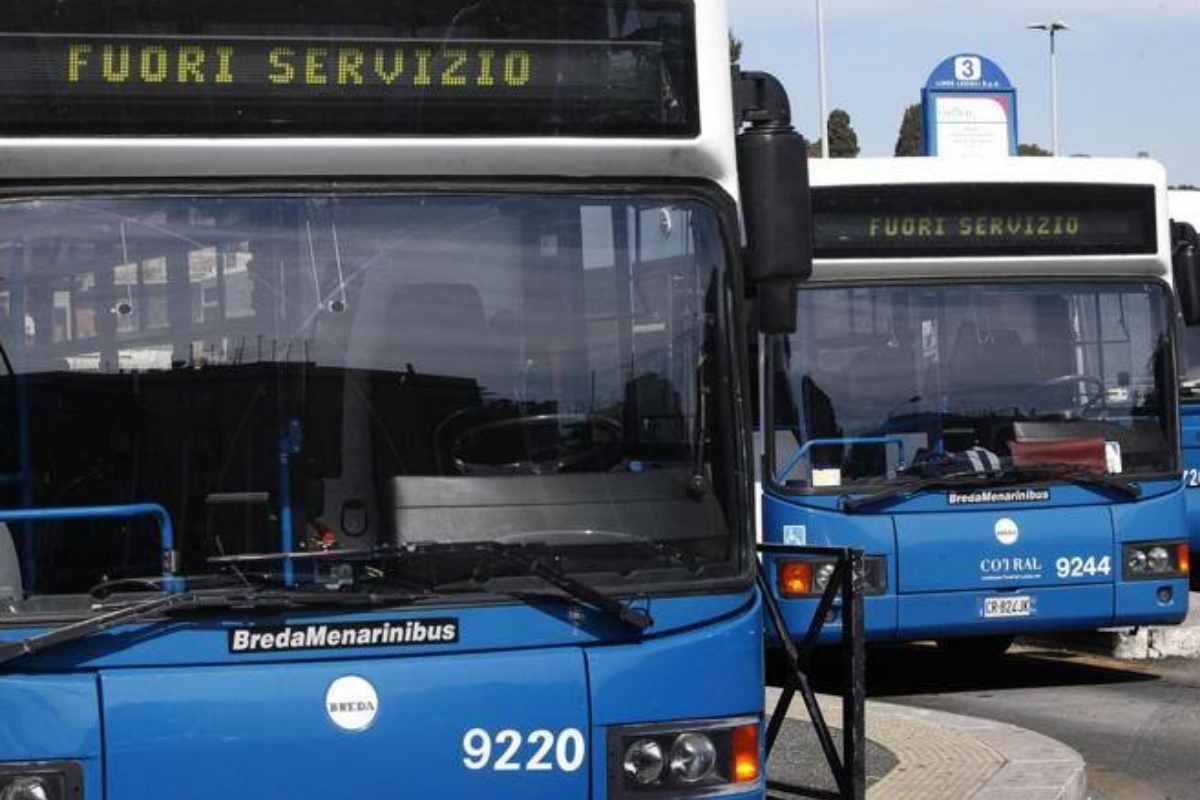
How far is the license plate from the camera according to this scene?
11.6 m

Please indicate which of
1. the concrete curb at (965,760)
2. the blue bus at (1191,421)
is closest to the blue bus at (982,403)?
the concrete curb at (965,760)

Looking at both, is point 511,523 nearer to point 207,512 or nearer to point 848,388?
point 207,512

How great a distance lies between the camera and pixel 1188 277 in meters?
12.3

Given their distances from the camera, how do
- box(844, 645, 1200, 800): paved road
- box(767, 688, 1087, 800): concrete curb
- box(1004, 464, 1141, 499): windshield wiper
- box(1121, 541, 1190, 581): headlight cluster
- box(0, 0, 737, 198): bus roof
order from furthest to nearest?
1. box(1121, 541, 1190, 581): headlight cluster
2. box(1004, 464, 1141, 499): windshield wiper
3. box(844, 645, 1200, 800): paved road
4. box(767, 688, 1087, 800): concrete curb
5. box(0, 0, 737, 198): bus roof

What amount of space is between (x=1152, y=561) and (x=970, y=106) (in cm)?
1560

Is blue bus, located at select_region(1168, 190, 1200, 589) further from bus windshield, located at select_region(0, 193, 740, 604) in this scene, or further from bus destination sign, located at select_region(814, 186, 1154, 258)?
bus windshield, located at select_region(0, 193, 740, 604)

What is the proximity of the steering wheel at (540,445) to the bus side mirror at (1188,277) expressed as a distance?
726 cm

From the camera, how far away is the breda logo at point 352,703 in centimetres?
519

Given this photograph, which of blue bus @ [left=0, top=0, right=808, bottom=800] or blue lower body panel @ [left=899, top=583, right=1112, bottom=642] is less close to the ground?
blue bus @ [left=0, top=0, right=808, bottom=800]

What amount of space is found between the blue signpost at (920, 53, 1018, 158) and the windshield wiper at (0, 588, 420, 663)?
2143 centimetres

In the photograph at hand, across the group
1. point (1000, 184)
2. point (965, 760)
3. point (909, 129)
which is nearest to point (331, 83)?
point (965, 760)

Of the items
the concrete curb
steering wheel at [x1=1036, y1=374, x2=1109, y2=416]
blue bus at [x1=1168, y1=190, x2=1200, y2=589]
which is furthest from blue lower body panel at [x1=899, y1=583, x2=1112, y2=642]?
blue bus at [x1=1168, y1=190, x2=1200, y2=589]

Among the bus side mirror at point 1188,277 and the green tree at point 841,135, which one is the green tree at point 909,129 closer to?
the green tree at point 841,135

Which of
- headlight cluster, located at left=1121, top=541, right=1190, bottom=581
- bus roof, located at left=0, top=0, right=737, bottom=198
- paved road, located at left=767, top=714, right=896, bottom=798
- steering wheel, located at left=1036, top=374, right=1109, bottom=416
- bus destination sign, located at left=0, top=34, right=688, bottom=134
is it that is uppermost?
bus destination sign, located at left=0, top=34, right=688, bottom=134
